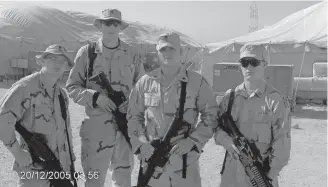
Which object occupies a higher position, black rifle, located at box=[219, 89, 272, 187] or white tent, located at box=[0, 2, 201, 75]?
white tent, located at box=[0, 2, 201, 75]

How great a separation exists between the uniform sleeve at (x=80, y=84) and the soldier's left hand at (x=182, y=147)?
1078 mm

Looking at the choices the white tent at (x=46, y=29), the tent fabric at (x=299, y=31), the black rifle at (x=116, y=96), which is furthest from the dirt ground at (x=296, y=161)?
the white tent at (x=46, y=29)

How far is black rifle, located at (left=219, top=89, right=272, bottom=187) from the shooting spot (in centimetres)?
292

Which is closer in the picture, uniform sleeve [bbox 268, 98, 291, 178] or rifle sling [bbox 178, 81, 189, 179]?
uniform sleeve [bbox 268, 98, 291, 178]

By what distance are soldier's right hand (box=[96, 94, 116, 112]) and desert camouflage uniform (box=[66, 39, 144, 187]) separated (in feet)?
0.30

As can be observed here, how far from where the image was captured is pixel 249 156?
2961 millimetres

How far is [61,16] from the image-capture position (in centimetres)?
3878

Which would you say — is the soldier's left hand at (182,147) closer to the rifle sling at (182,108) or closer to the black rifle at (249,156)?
the rifle sling at (182,108)

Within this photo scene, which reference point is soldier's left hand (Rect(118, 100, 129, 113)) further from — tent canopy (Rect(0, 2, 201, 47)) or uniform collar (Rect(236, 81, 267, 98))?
tent canopy (Rect(0, 2, 201, 47))

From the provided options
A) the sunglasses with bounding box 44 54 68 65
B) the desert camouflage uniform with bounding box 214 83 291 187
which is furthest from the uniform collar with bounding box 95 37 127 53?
the desert camouflage uniform with bounding box 214 83 291 187

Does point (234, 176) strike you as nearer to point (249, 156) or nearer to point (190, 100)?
point (249, 156)

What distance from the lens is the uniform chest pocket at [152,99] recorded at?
10.2 ft

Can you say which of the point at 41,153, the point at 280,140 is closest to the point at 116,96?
the point at 41,153

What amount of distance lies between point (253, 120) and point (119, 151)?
1.52 m
